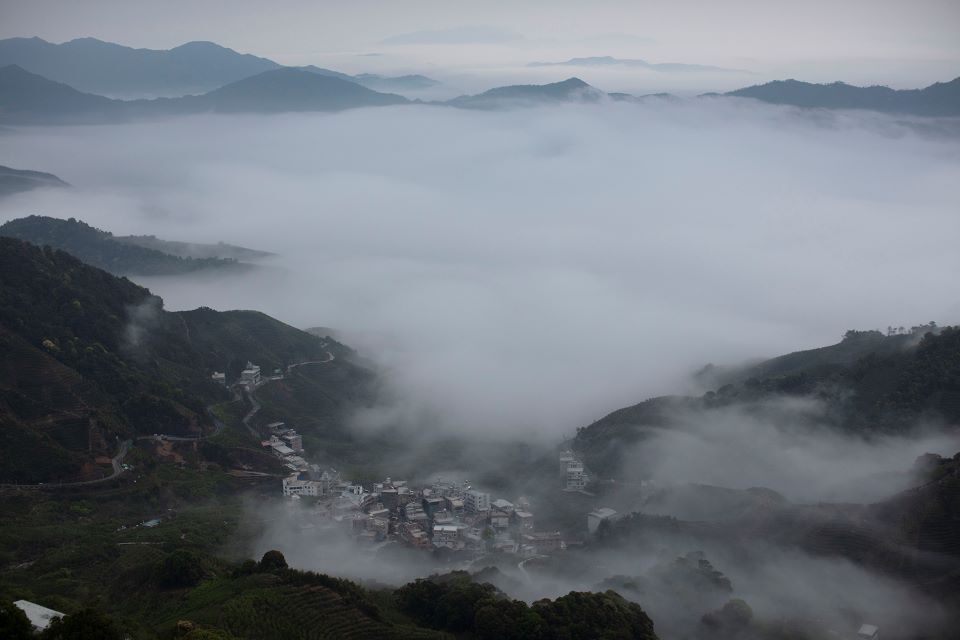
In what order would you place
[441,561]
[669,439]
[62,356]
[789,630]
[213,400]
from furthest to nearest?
1. [213,400]
2. [669,439]
3. [62,356]
4. [441,561]
5. [789,630]

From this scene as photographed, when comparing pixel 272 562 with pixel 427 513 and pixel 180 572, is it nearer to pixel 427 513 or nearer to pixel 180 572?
pixel 180 572

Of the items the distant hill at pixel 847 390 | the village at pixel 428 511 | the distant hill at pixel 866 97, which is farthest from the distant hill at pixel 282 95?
the village at pixel 428 511

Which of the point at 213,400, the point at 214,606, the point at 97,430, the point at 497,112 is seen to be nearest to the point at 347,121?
the point at 497,112

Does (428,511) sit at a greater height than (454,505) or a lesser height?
lesser

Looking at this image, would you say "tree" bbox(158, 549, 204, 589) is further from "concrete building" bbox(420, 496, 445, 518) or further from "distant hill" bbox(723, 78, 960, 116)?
"distant hill" bbox(723, 78, 960, 116)

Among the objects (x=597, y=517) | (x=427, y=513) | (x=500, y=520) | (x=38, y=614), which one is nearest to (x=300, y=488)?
(x=427, y=513)

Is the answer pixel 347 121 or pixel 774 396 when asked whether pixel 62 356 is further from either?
pixel 347 121

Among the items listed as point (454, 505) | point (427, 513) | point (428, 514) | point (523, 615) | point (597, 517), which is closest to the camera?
point (523, 615)

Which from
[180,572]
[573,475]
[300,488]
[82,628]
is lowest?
[573,475]
